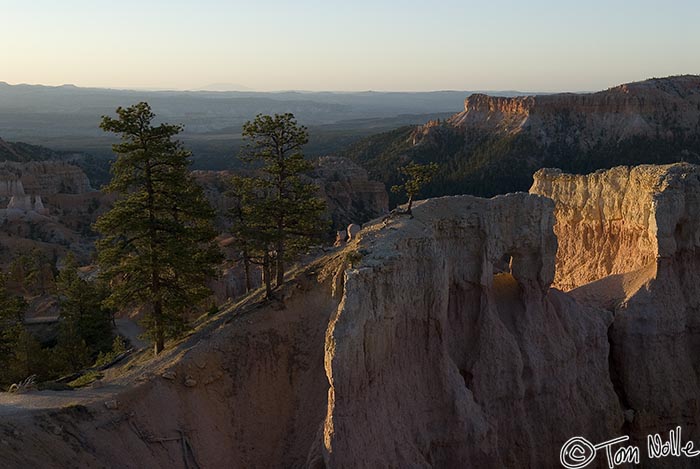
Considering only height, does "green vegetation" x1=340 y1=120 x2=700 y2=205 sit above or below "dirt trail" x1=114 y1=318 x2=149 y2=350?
above

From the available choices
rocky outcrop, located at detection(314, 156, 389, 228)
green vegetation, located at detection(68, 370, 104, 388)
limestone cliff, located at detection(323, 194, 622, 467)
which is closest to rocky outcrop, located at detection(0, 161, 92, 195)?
rocky outcrop, located at detection(314, 156, 389, 228)

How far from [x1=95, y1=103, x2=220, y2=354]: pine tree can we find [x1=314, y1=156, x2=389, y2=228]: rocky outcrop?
182 ft

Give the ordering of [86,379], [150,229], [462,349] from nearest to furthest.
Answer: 1. [462,349]
2. [150,229]
3. [86,379]

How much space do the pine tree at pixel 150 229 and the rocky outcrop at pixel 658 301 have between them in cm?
1446

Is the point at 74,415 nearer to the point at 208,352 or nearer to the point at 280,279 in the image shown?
the point at 208,352

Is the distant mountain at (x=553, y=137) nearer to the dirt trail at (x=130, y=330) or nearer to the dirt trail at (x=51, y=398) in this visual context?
the dirt trail at (x=130, y=330)

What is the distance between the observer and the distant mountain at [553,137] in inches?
3752

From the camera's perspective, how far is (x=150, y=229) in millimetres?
20375

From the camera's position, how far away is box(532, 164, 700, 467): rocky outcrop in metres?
20.8

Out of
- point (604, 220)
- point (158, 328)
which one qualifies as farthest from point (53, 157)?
point (604, 220)

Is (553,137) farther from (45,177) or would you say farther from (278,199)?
(278,199)

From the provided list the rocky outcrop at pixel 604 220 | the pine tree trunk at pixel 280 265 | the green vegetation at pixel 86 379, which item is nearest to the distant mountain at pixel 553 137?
the rocky outcrop at pixel 604 220

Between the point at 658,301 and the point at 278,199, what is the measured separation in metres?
13.8

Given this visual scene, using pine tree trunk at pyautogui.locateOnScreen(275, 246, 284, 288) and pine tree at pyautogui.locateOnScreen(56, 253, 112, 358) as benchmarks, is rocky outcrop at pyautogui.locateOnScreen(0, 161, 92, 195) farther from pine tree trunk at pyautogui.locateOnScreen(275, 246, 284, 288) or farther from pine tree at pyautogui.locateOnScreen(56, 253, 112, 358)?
pine tree trunk at pyautogui.locateOnScreen(275, 246, 284, 288)
